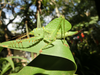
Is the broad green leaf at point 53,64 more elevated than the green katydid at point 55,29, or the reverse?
the green katydid at point 55,29

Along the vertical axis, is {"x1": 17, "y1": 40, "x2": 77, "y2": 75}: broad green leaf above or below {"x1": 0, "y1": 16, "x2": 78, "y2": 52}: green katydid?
below

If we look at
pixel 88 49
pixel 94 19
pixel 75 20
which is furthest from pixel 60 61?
pixel 75 20

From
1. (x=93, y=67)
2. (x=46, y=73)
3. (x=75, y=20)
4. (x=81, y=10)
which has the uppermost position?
(x=81, y=10)

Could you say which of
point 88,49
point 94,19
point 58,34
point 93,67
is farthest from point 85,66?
point 58,34

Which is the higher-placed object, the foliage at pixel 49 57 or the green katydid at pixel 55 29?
the green katydid at pixel 55 29

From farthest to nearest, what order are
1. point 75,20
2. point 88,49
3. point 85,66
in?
point 75,20, point 88,49, point 85,66

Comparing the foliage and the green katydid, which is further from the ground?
the green katydid

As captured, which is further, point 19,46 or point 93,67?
point 93,67

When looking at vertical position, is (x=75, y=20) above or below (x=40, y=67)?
above

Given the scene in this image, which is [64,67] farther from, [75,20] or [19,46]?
[75,20]

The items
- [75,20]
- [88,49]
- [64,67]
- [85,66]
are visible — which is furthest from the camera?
[75,20]

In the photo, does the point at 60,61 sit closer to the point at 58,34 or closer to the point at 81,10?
the point at 58,34
